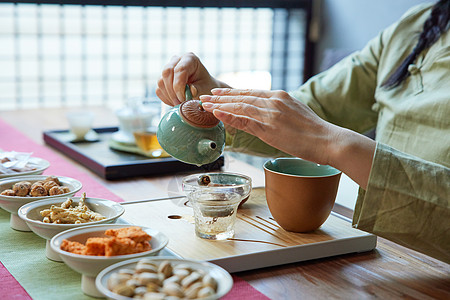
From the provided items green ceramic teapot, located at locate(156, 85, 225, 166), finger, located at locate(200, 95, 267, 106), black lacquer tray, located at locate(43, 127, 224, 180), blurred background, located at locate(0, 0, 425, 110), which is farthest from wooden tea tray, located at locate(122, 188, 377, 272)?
blurred background, located at locate(0, 0, 425, 110)

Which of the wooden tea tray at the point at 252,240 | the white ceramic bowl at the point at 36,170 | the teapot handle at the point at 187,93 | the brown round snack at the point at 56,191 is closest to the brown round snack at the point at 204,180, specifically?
the wooden tea tray at the point at 252,240

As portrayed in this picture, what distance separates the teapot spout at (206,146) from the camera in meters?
1.03

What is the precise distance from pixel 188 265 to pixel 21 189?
0.52m

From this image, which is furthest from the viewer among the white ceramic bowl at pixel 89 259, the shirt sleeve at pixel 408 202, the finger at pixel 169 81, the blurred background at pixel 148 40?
the blurred background at pixel 148 40

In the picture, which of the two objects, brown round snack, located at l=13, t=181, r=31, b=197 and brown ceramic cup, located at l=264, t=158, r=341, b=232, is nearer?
brown ceramic cup, located at l=264, t=158, r=341, b=232

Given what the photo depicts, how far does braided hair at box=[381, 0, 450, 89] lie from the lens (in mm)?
1495

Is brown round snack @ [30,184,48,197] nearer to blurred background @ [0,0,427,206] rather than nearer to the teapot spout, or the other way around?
the teapot spout

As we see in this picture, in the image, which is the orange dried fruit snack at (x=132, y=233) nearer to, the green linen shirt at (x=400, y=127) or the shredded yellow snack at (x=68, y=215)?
the shredded yellow snack at (x=68, y=215)

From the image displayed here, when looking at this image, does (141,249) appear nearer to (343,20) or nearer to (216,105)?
(216,105)

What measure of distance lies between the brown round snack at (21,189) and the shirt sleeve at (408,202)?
64 cm

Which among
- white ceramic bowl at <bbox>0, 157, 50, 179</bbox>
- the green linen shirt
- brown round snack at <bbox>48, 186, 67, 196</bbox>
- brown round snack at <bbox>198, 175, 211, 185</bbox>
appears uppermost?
the green linen shirt

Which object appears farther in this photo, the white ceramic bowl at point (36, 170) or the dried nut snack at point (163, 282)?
the white ceramic bowl at point (36, 170)

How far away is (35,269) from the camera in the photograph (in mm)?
896

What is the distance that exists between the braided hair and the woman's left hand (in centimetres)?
67
